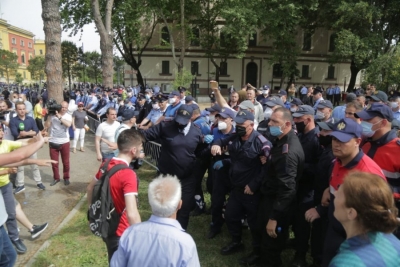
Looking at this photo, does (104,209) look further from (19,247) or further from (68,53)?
(68,53)

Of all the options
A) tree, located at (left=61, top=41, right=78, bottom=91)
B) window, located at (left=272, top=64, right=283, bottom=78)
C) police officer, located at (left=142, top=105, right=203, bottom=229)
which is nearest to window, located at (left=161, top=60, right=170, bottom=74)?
tree, located at (left=61, top=41, right=78, bottom=91)

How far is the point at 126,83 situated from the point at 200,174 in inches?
1372

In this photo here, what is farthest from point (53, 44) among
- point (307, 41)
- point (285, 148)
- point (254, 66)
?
point (307, 41)

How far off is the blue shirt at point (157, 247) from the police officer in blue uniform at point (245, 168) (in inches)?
87.3

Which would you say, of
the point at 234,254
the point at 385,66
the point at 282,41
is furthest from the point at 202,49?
the point at 234,254

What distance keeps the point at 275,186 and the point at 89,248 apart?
3.04 m

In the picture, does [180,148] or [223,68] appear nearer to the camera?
[180,148]

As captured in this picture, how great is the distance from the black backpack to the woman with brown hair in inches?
78.1

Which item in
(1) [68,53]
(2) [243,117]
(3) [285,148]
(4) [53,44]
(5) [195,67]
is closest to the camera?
(3) [285,148]

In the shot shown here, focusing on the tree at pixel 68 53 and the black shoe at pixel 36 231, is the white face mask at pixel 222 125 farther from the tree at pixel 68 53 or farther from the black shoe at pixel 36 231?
the tree at pixel 68 53

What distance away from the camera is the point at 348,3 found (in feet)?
80.9

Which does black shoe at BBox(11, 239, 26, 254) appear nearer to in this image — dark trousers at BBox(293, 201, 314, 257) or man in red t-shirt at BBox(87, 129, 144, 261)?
man in red t-shirt at BBox(87, 129, 144, 261)

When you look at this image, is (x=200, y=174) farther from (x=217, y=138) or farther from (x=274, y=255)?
(x=274, y=255)

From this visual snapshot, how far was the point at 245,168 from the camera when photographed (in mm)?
4086
